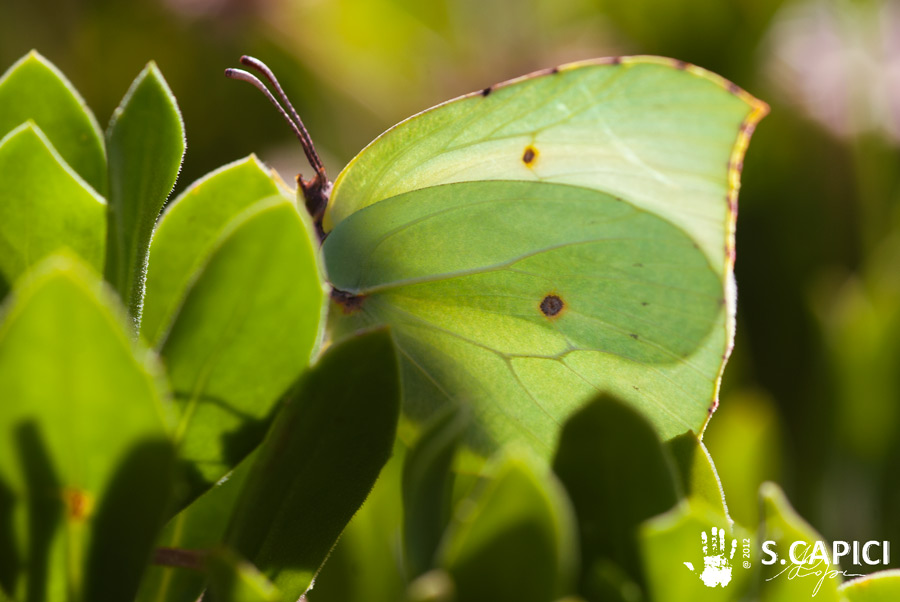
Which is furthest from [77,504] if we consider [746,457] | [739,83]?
[739,83]

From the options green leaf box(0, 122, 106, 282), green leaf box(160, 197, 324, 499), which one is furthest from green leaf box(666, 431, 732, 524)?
Result: green leaf box(0, 122, 106, 282)

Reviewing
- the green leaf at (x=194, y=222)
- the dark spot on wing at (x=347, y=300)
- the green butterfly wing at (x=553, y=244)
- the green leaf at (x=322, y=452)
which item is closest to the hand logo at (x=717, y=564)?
the green leaf at (x=322, y=452)

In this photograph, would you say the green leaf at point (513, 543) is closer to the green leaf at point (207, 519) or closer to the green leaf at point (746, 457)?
the green leaf at point (207, 519)

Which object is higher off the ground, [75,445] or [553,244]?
[75,445]

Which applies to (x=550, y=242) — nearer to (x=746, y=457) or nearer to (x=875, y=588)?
(x=746, y=457)

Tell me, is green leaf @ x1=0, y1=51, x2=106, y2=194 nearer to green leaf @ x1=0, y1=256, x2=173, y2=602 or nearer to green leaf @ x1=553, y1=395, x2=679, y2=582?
green leaf @ x1=0, y1=256, x2=173, y2=602

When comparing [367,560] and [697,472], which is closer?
[697,472]
